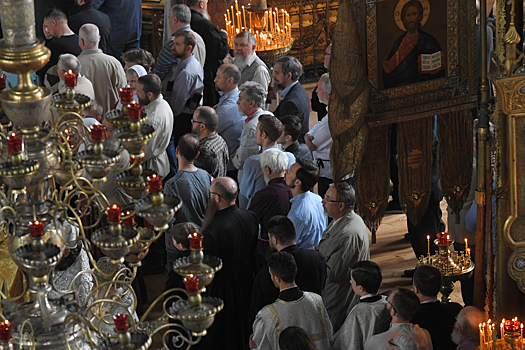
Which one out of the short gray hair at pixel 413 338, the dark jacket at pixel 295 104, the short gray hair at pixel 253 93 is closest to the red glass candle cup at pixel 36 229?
the short gray hair at pixel 413 338

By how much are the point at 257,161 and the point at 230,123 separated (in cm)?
110

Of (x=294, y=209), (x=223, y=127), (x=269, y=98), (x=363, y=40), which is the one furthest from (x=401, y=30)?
(x=269, y=98)

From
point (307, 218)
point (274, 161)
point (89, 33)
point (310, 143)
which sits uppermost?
point (89, 33)

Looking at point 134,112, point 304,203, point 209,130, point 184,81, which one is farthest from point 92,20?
point 134,112

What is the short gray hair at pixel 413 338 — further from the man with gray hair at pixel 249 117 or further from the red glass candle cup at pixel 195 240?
the man with gray hair at pixel 249 117

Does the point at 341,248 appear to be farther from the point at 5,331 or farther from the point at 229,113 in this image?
the point at 5,331

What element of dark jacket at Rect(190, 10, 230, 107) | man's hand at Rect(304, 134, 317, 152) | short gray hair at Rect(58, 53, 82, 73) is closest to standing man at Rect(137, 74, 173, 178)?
short gray hair at Rect(58, 53, 82, 73)

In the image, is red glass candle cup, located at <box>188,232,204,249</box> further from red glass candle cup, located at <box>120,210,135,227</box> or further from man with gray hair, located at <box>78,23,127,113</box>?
man with gray hair, located at <box>78,23,127,113</box>

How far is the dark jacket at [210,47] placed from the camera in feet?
27.4

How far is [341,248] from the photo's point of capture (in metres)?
5.07

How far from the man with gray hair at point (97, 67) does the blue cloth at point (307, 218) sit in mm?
2544

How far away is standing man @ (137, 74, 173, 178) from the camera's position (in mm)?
6160

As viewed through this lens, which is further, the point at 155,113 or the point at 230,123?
the point at 230,123

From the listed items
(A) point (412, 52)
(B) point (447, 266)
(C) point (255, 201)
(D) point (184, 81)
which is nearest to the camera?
(B) point (447, 266)
